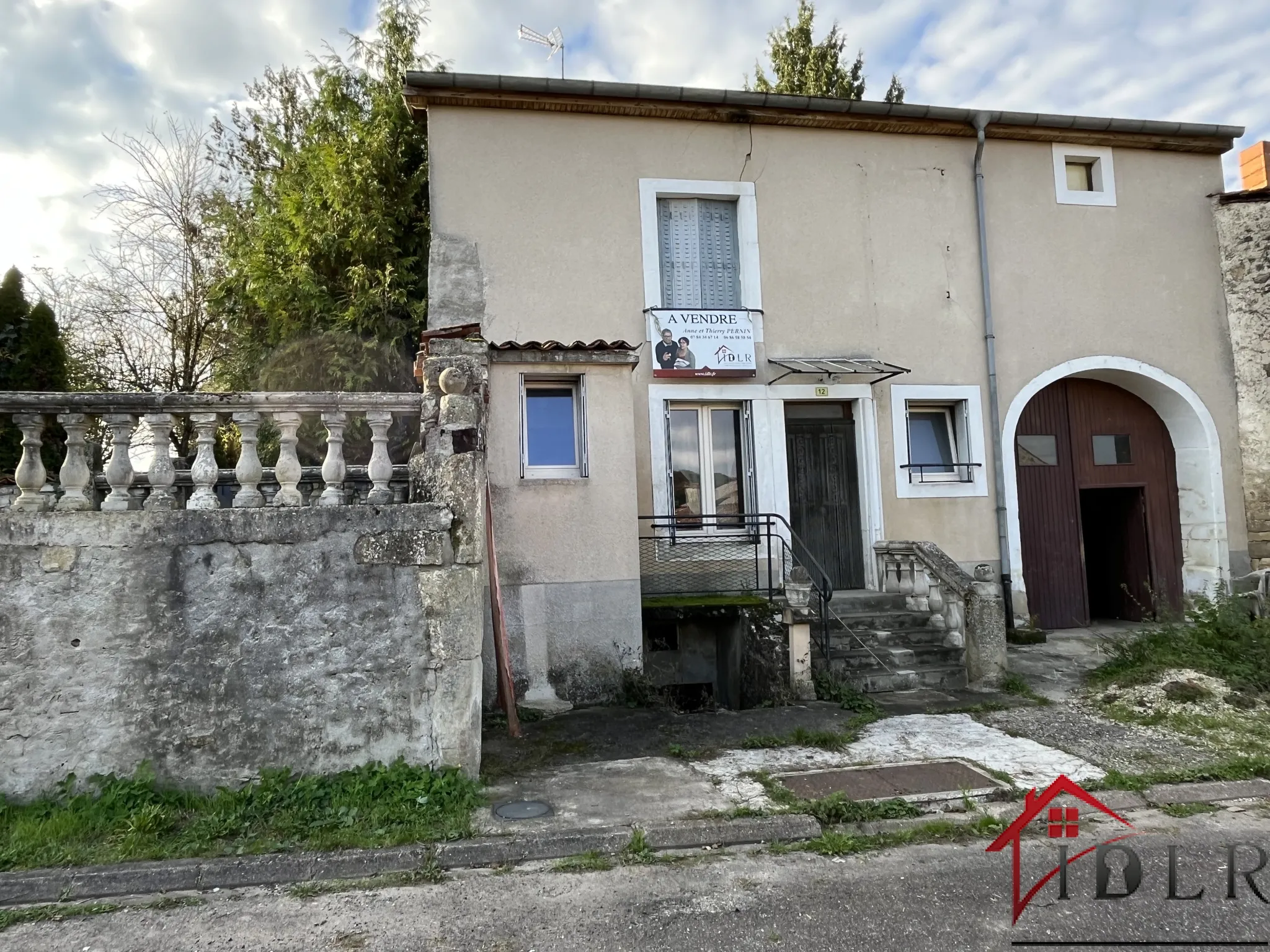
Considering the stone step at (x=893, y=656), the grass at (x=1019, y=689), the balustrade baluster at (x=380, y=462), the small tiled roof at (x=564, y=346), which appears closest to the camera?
the balustrade baluster at (x=380, y=462)

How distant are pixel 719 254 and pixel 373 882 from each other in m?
8.29

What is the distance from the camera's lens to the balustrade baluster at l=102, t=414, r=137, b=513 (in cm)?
489

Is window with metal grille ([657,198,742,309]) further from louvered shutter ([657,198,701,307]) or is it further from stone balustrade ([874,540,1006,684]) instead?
stone balustrade ([874,540,1006,684])

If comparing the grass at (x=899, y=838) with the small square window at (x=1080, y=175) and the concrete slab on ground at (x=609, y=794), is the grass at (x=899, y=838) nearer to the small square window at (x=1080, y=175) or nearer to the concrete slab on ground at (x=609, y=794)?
the concrete slab on ground at (x=609, y=794)

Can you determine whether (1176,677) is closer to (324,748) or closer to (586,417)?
(586,417)

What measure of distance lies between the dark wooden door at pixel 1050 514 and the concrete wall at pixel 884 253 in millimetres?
936

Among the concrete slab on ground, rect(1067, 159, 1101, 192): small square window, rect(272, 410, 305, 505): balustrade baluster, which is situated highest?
rect(1067, 159, 1101, 192): small square window

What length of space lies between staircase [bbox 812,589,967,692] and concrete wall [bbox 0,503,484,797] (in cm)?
449

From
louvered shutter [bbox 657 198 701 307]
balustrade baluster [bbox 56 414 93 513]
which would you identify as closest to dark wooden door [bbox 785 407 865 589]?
louvered shutter [bbox 657 198 701 307]

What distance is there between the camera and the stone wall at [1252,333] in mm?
10836

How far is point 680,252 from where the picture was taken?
10070mm

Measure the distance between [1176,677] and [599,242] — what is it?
7656mm

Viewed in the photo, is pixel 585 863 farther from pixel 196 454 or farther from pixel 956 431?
pixel 956 431

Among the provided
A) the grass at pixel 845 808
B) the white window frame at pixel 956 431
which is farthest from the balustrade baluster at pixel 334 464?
the white window frame at pixel 956 431
